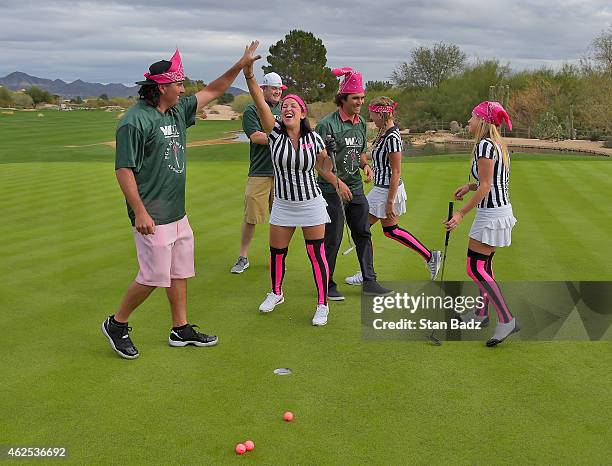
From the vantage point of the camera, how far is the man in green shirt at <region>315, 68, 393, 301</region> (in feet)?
22.1

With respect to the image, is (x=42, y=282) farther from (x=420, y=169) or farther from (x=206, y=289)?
(x=420, y=169)

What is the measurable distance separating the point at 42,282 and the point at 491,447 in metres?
5.60

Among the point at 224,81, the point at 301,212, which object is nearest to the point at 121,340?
the point at 301,212

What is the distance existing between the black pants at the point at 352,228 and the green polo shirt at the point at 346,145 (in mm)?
134

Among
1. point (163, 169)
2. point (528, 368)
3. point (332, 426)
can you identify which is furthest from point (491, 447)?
point (163, 169)

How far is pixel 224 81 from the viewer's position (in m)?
5.71

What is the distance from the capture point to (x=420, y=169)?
19.3 meters

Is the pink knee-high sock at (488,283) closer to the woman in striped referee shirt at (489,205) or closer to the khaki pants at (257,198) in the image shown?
the woman in striped referee shirt at (489,205)

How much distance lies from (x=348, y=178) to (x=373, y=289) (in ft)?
4.24

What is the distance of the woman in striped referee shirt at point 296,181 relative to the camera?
6090 mm

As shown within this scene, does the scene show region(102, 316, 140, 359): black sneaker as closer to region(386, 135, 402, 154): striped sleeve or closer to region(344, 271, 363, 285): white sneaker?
region(344, 271, 363, 285): white sneaker

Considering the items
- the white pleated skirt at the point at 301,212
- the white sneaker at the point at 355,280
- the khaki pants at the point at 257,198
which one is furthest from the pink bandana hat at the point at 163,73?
the white sneaker at the point at 355,280

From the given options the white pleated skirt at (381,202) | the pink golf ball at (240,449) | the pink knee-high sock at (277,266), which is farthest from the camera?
the white pleated skirt at (381,202)

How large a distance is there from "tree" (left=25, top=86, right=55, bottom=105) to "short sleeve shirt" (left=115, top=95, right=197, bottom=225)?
106121mm
